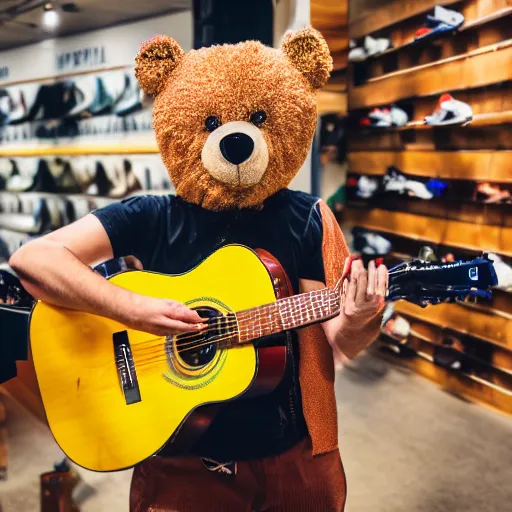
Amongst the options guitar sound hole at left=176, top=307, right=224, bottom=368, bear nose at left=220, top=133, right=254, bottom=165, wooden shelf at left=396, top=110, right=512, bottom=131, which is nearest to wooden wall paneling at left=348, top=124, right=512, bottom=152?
wooden shelf at left=396, top=110, right=512, bottom=131

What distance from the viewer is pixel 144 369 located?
960mm

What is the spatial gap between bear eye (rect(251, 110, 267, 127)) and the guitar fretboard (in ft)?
1.01

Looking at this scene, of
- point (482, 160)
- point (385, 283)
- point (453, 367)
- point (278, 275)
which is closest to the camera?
point (385, 283)

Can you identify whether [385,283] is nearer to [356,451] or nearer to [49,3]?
[356,451]

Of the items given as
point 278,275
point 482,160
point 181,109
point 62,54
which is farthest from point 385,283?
point 62,54

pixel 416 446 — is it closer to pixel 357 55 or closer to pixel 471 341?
pixel 471 341

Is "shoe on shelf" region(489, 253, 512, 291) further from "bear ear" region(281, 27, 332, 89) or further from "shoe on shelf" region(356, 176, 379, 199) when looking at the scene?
"bear ear" region(281, 27, 332, 89)

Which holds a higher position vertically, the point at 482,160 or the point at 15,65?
the point at 15,65

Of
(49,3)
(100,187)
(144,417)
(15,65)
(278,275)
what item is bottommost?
(144,417)

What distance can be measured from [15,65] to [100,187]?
0.36m

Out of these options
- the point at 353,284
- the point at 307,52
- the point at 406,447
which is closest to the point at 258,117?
the point at 307,52

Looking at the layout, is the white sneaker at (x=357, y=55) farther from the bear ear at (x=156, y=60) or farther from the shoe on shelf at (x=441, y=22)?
the bear ear at (x=156, y=60)

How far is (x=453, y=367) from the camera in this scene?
52.7 inches

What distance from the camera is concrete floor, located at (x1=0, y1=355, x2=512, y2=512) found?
4.16ft
